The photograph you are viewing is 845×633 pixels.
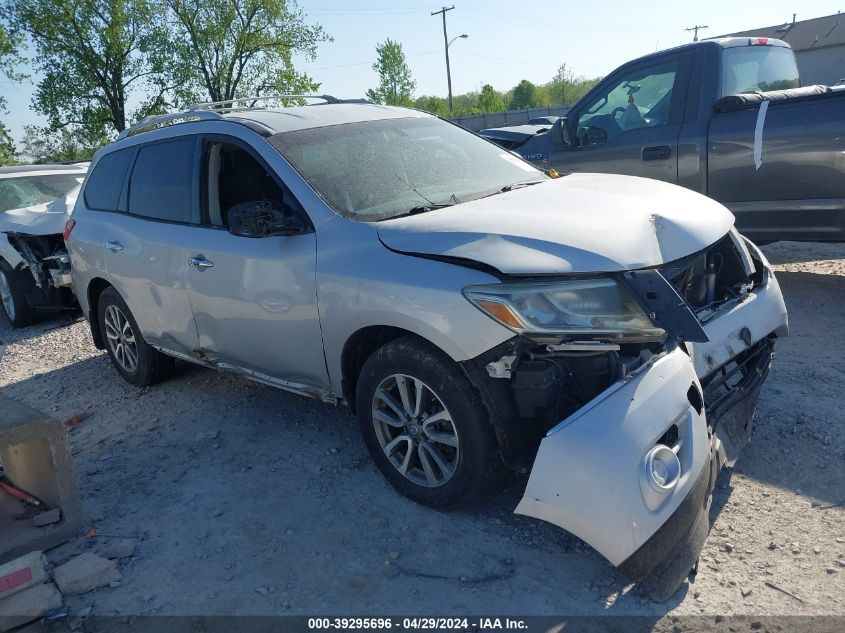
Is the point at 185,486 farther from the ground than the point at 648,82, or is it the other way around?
the point at 648,82

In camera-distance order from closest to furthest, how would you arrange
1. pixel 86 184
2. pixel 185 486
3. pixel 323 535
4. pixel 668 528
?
pixel 668 528
pixel 323 535
pixel 185 486
pixel 86 184

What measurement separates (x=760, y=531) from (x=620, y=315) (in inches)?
43.3

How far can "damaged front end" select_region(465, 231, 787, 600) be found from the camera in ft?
8.05

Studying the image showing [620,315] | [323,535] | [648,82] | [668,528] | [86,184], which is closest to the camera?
[668,528]

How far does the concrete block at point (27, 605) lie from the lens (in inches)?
108

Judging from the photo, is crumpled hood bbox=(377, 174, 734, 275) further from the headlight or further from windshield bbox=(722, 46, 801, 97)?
windshield bbox=(722, 46, 801, 97)

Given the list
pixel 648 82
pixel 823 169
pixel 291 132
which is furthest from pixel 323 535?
pixel 648 82

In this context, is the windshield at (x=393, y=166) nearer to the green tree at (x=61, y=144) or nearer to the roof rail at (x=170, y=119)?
the roof rail at (x=170, y=119)

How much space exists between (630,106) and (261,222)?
4.17 meters

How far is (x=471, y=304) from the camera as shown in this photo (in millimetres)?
2811

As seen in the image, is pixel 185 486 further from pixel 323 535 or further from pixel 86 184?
pixel 86 184

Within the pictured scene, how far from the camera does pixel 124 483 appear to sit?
3.93 meters

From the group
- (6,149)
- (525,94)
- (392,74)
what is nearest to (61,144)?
(6,149)

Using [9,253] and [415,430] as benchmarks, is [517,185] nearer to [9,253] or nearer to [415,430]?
[415,430]
